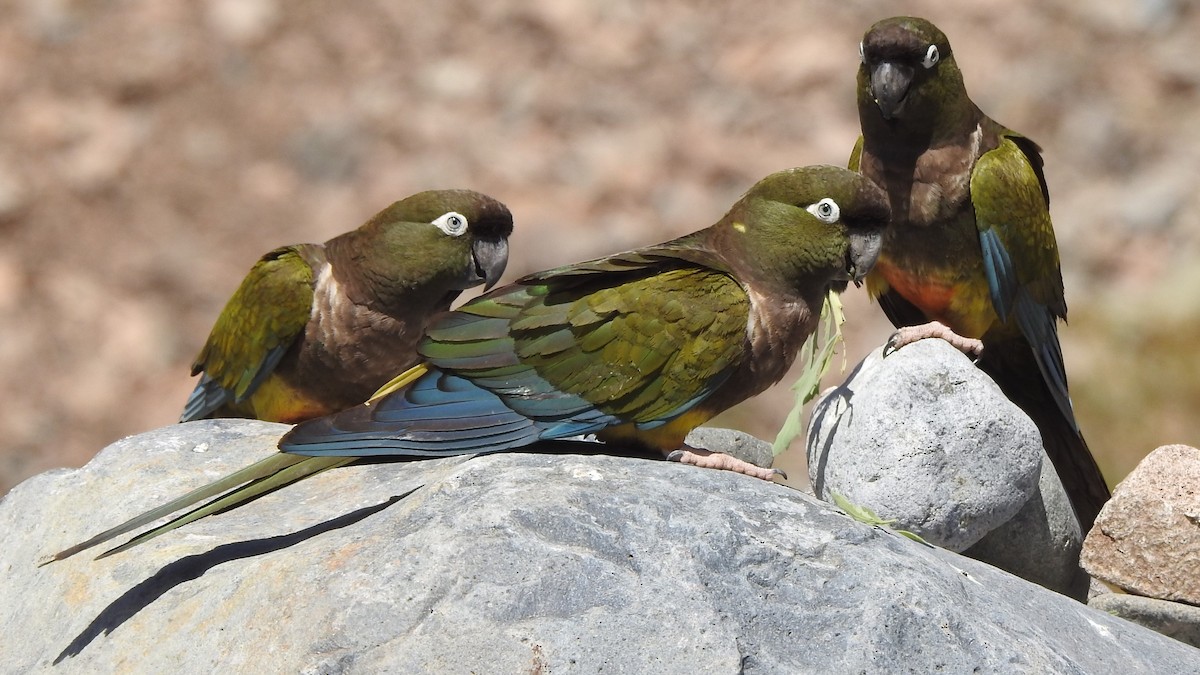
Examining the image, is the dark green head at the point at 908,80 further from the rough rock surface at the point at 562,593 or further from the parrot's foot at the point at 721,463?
the rough rock surface at the point at 562,593

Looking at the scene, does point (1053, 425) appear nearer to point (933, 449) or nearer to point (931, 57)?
point (933, 449)

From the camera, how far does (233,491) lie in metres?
4.20

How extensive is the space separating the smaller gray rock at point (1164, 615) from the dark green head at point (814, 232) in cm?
165

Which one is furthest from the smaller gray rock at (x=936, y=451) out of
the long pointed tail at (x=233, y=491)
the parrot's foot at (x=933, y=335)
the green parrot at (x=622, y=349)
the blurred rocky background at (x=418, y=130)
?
the blurred rocky background at (x=418, y=130)

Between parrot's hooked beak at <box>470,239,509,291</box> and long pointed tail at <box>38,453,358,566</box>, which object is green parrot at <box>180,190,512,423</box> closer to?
parrot's hooked beak at <box>470,239,509,291</box>

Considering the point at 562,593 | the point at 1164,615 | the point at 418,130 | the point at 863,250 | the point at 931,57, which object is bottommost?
the point at 562,593

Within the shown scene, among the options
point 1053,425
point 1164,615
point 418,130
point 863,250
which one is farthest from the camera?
point 418,130

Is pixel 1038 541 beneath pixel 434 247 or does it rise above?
beneath

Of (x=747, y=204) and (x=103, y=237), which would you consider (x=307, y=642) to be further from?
(x=103, y=237)

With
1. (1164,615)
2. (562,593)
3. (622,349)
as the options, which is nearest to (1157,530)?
(1164,615)

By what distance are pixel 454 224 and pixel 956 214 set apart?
2.00 meters

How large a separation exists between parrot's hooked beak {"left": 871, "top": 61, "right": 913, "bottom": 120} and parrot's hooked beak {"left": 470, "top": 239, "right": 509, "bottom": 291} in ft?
5.11

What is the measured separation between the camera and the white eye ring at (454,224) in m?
5.05

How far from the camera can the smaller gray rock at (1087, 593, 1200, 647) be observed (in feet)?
15.6
